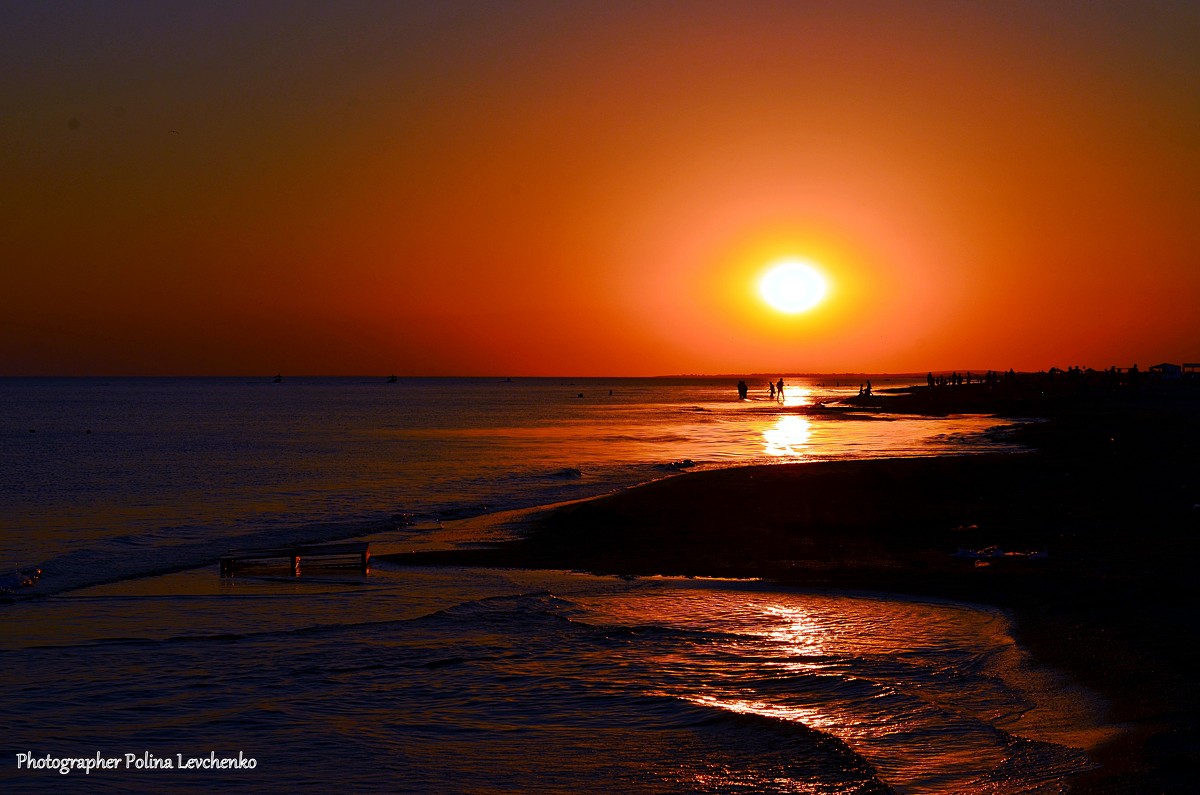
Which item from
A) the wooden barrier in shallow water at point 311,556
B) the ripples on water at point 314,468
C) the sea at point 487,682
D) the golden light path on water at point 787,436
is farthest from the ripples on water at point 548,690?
the golden light path on water at point 787,436

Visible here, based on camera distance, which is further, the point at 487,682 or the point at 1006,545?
the point at 1006,545

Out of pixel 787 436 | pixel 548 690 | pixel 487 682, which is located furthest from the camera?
pixel 787 436

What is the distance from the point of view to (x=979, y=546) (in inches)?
769

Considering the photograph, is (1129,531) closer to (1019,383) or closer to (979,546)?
(979,546)

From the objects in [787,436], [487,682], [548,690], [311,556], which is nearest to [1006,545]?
[548,690]

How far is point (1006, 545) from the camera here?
63.6 ft

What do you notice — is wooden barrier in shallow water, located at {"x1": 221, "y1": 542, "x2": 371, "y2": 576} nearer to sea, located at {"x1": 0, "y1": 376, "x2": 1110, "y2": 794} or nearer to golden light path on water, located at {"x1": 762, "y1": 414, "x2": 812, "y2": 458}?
sea, located at {"x1": 0, "y1": 376, "x2": 1110, "y2": 794}

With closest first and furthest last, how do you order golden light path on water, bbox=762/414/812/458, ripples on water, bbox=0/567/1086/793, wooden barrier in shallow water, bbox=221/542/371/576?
ripples on water, bbox=0/567/1086/793 < wooden barrier in shallow water, bbox=221/542/371/576 < golden light path on water, bbox=762/414/812/458

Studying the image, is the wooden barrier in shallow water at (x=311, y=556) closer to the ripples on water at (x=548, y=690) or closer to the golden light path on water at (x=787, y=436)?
the ripples on water at (x=548, y=690)

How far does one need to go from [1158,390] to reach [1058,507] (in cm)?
8046

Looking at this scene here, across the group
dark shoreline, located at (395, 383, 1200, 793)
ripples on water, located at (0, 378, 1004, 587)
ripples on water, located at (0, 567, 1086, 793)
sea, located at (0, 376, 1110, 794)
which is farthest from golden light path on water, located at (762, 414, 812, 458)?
ripples on water, located at (0, 567, 1086, 793)

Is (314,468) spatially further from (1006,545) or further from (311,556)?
(1006,545)

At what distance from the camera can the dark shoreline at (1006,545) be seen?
1044 cm

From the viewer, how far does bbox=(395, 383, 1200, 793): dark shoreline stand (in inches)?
411
